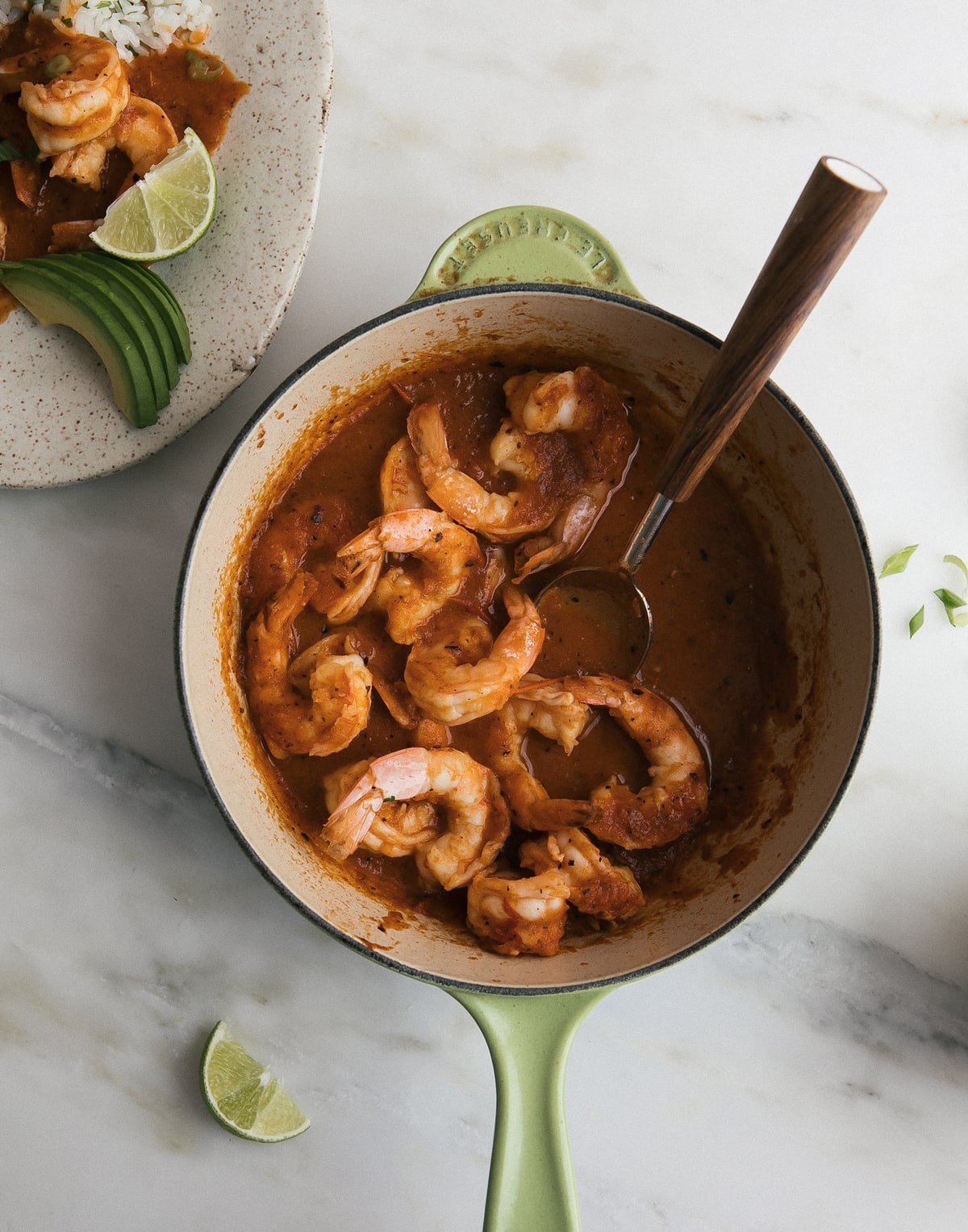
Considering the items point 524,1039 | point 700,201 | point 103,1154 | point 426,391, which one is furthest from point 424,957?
point 700,201

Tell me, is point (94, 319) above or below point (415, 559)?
above


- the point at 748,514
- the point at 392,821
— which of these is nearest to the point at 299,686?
the point at 392,821

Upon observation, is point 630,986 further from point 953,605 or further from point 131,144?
point 131,144

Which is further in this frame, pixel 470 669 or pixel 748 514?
pixel 748 514

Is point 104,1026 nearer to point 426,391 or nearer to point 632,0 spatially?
point 426,391

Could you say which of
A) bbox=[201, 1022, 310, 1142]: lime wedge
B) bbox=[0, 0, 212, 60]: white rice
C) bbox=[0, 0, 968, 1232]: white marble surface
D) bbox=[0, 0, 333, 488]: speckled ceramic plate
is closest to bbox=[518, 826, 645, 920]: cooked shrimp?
bbox=[0, 0, 968, 1232]: white marble surface

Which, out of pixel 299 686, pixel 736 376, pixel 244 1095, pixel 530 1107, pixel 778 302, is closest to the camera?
pixel 778 302
